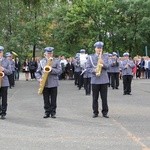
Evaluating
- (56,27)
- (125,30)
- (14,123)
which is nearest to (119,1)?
(125,30)

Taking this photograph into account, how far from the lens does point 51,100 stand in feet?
44.7

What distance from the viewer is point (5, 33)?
186 feet

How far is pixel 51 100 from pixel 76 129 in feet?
7.30

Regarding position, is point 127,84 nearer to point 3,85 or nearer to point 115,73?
point 115,73

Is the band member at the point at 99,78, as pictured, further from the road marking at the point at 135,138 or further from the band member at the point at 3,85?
the band member at the point at 3,85

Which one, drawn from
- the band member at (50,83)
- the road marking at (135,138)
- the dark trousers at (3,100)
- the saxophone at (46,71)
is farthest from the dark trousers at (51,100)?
the road marking at (135,138)

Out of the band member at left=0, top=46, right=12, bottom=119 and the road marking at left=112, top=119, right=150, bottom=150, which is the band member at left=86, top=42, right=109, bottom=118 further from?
the band member at left=0, top=46, right=12, bottom=119

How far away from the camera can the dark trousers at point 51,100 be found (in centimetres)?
1359

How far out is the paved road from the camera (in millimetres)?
9664

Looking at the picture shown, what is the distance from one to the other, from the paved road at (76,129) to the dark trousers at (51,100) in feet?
0.90

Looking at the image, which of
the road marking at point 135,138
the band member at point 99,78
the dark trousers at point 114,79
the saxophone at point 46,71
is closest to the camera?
the road marking at point 135,138

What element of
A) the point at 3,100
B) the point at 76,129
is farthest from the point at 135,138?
the point at 3,100

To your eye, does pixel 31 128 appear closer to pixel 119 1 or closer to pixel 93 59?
pixel 93 59

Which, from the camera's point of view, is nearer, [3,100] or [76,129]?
[76,129]
